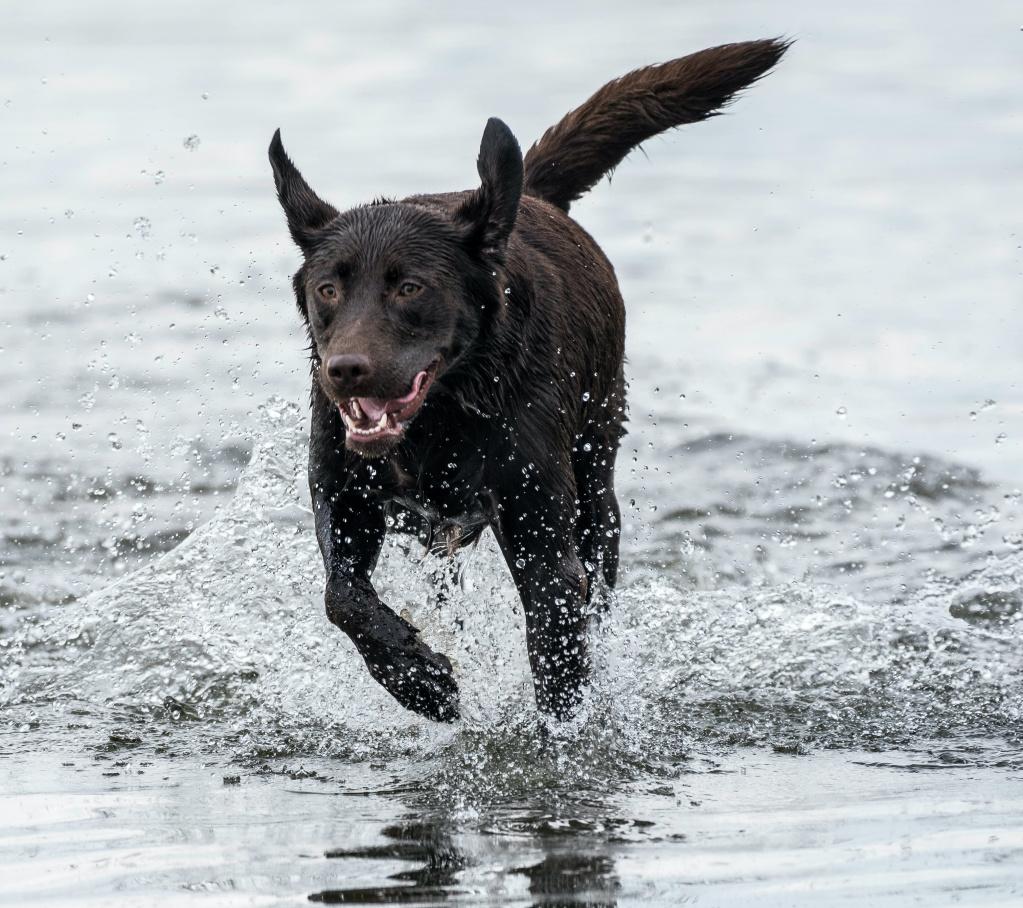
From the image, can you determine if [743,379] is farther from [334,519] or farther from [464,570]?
[334,519]

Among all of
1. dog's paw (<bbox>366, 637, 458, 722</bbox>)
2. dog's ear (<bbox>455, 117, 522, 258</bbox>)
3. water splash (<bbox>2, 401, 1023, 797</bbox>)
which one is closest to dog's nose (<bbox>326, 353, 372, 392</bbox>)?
dog's ear (<bbox>455, 117, 522, 258</bbox>)

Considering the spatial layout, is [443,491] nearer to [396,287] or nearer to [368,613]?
[368,613]

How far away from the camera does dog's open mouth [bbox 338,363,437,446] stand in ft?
16.7

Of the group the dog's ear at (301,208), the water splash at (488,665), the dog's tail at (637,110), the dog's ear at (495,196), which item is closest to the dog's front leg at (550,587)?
the water splash at (488,665)

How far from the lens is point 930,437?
9.71 metres

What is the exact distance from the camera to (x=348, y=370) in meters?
4.89

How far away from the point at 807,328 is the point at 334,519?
259 inches

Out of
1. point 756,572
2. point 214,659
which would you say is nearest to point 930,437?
point 756,572

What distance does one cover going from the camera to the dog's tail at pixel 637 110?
6.84 meters

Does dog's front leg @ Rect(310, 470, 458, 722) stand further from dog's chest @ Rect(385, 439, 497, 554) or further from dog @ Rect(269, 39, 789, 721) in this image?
dog's chest @ Rect(385, 439, 497, 554)

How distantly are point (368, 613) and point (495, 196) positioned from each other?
1.31m

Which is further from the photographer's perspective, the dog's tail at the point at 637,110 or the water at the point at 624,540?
the dog's tail at the point at 637,110

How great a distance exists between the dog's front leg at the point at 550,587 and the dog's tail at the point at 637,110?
63.3 inches

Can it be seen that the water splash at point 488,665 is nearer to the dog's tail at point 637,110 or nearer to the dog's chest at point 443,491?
the dog's chest at point 443,491
